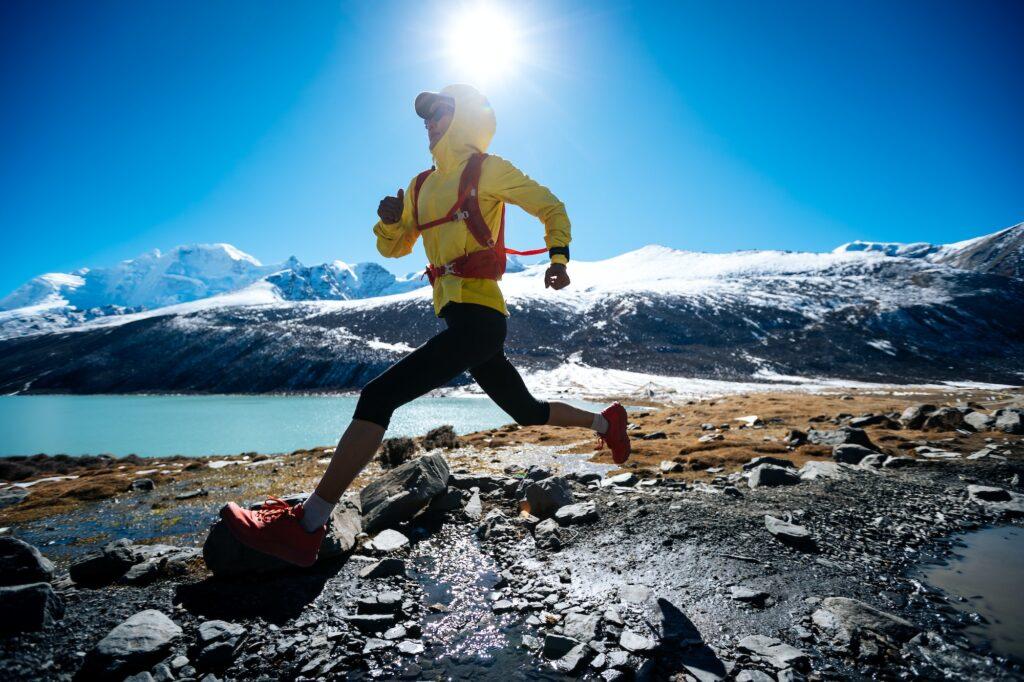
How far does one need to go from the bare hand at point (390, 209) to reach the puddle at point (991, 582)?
17.8 feet

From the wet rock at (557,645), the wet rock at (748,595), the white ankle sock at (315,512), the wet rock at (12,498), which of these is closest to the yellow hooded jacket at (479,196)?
the white ankle sock at (315,512)

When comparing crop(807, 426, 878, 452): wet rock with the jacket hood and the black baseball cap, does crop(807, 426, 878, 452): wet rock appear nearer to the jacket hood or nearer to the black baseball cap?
the jacket hood

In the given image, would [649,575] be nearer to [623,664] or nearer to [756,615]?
[756,615]

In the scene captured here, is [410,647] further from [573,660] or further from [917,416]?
[917,416]

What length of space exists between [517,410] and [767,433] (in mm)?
13368

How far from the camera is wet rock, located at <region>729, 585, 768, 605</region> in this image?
332 centimetres

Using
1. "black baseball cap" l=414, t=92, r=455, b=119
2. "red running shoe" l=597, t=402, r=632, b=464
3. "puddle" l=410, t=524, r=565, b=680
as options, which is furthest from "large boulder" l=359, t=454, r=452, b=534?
"black baseball cap" l=414, t=92, r=455, b=119

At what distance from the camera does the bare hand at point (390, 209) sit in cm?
431

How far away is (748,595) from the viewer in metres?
3.34

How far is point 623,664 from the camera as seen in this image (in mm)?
2768

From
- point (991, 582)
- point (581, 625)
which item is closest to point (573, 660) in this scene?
point (581, 625)

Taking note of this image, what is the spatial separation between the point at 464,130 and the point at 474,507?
14.8 ft

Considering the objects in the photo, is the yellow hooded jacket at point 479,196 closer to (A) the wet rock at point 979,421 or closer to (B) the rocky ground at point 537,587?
(B) the rocky ground at point 537,587

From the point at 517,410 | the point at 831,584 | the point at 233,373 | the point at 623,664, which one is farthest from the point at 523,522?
the point at 233,373
